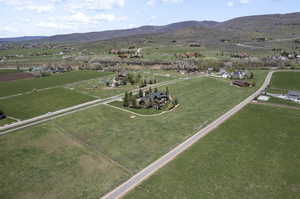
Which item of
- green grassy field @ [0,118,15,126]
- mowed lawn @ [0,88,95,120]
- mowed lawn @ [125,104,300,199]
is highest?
mowed lawn @ [0,88,95,120]

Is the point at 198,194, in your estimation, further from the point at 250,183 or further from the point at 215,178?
the point at 250,183

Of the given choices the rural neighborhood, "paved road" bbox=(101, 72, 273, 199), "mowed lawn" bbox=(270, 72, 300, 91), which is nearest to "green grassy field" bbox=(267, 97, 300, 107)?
the rural neighborhood

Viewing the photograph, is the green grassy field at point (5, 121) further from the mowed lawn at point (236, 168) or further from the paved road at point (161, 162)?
the mowed lawn at point (236, 168)

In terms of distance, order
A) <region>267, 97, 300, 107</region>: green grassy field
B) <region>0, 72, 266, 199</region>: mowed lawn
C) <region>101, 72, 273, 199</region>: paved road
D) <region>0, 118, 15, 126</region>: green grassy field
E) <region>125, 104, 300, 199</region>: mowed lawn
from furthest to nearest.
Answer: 1. <region>267, 97, 300, 107</region>: green grassy field
2. <region>0, 118, 15, 126</region>: green grassy field
3. <region>0, 72, 266, 199</region>: mowed lawn
4. <region>101, 72, 273, 199</region>: paved road
5. <region>125, 104, 300, 199</region>: mowed lawn

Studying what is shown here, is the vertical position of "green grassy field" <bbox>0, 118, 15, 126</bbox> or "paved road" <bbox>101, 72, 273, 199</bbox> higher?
"green grassy field" <bbox>0, 118, 15, 126</bbox>

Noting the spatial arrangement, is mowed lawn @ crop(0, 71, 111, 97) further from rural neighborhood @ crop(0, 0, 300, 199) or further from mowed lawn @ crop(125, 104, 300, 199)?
mowed lawn @ crop(125, 104, 300, 199)

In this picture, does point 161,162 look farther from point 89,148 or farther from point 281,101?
point 281,101
